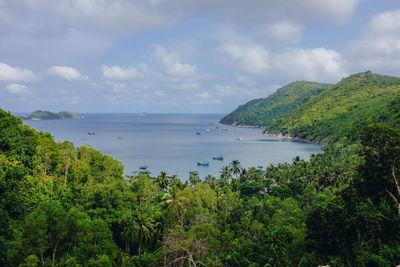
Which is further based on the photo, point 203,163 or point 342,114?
point 342,114

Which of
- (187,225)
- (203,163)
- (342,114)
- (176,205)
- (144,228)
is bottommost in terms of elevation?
(203,163)

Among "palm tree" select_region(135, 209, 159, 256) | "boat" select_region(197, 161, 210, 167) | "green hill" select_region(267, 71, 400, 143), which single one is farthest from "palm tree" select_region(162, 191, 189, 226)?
"green hill" select_region(267, 71, 400, 143)

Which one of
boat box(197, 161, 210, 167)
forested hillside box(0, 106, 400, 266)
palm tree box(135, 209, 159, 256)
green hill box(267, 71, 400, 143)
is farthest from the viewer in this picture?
green hill box(267, 71, 400, 143)

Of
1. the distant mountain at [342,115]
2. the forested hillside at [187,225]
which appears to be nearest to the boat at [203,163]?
the distant mountain at [342,115]

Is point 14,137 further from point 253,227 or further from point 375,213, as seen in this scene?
point 375,213

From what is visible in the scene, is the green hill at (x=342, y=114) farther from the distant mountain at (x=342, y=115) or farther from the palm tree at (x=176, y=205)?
the palm tree at (x=176, y=205)

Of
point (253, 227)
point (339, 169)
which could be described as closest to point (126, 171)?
point (339, 169)

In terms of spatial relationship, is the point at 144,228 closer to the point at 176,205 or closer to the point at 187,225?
the point at 176,205

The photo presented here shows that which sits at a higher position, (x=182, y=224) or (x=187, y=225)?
(x=182, y=224)

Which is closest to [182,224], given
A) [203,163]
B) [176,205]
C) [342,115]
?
[176,205]

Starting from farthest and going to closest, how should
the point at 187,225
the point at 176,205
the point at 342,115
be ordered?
the point at 342,115 < the point at 187,225 < the point at 176,205

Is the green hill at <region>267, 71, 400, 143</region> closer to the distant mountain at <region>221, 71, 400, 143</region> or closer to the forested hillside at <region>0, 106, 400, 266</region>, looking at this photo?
the distant mountain at <region>221, 71, 400, 143</region>

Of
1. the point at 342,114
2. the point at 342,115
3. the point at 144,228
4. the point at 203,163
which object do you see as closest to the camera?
the point at 144,228
